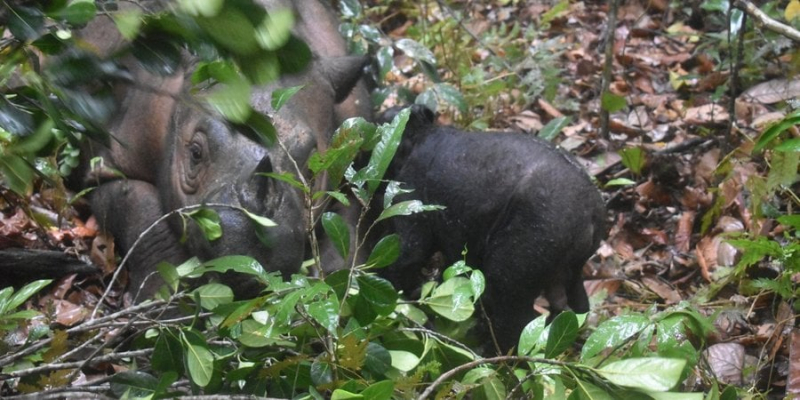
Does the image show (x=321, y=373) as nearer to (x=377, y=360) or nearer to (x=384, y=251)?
(x=377, y=360)

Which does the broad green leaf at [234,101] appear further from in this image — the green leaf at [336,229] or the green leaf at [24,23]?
the green leaf at [336,229]

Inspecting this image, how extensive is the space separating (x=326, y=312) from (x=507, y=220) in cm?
168

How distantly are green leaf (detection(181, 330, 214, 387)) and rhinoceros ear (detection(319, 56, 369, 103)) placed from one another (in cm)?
229

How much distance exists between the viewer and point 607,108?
15.4ft

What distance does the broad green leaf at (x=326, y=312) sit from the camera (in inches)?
72.2

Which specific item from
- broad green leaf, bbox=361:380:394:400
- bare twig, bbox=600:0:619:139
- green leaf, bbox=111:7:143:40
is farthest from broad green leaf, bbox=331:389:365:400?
bare twig, bbox=600:0:619:139

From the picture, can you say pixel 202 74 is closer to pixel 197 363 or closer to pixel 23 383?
pixel 197 363

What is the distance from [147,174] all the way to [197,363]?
98.4 inches

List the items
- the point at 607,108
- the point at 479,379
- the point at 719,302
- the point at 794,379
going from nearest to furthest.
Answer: the point at 479,379 < the point at 794,379 < the point at 719,302 < the point at 607,108

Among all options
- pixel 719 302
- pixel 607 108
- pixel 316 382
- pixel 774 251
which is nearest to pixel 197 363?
pixel 316 382

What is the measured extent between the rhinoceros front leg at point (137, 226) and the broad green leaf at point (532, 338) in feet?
7.08

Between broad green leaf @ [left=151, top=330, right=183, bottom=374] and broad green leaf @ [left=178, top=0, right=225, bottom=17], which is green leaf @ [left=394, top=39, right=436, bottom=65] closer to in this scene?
broad green leaf @ [left=151, top=330, right=183, bottom=374]

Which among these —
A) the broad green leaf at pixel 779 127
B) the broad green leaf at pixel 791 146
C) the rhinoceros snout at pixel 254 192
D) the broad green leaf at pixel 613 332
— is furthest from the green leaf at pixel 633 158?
the broad green leaf at pixel 613 332

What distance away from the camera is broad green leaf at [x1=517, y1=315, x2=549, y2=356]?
2049 mm
